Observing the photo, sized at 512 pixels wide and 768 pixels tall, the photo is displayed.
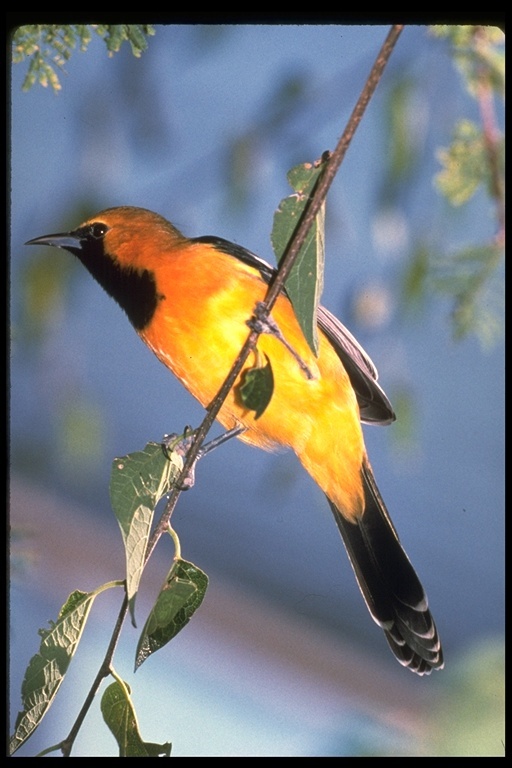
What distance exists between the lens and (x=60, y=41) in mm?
1088

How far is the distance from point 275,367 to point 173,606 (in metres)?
0.31

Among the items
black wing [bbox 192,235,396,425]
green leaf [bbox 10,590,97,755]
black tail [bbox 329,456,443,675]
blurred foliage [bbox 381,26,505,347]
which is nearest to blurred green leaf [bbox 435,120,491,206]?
blurred foliage [bbox 381,26,505,347]

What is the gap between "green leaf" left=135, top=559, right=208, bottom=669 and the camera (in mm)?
944

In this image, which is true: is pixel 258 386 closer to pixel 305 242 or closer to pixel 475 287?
pixel 305 242

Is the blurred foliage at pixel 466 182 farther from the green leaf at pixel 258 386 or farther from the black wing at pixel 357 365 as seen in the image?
the green leaf at pixel 258 386

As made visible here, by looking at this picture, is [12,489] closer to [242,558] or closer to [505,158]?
[242,558]

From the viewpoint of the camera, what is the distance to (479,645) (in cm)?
112

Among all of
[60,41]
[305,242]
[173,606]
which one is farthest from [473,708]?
[60,41]

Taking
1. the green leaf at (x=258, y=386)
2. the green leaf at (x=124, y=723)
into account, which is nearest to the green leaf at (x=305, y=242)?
the green leaf at (x=258, y=386)

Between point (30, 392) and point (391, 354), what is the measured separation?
1.52 ft

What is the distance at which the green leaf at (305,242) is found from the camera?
2.92 ft

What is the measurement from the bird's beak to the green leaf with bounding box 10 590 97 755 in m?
0.44

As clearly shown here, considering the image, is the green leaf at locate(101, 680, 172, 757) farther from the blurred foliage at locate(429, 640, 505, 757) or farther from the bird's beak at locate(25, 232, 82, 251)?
the bird's beak at locate(25, 232, 82, 251)

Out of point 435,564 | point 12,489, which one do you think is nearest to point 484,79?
point 435,564
